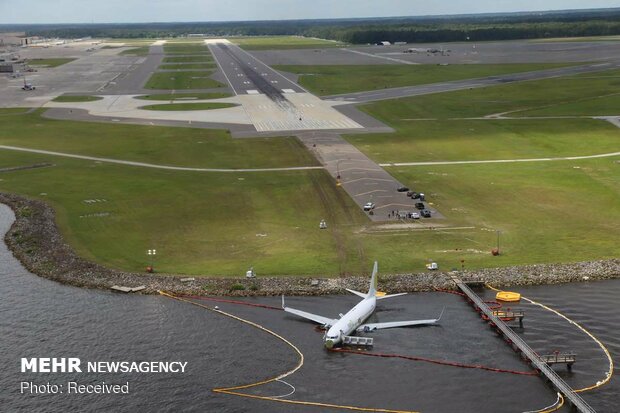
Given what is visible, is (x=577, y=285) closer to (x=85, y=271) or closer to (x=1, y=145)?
(x=85, y=271)

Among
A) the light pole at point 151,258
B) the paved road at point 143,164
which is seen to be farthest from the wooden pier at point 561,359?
the paved road at point 143,164

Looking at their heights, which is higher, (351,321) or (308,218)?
(308,218)

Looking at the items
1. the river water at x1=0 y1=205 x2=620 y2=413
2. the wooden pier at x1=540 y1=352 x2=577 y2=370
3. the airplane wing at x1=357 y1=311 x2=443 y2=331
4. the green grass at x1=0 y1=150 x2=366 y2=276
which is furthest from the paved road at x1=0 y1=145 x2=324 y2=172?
the wooden pier at x1=540 y1=352 x2=577 y2=370

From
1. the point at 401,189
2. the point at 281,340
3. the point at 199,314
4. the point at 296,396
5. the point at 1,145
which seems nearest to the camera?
the point at 296,396

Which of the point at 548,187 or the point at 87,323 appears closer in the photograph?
the point at 87,323

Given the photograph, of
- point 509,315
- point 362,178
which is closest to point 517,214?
point 362,178

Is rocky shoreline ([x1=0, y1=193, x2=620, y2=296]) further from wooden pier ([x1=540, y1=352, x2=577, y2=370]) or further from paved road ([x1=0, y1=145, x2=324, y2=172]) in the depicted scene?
paved road ([x1=0, y1=145, x2=324, y2=172])

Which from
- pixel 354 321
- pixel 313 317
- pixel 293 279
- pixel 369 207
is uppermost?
pixel 369 207

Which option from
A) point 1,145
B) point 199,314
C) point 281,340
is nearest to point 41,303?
point 199,314

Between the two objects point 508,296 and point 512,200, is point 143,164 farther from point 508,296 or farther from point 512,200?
point 508,296
